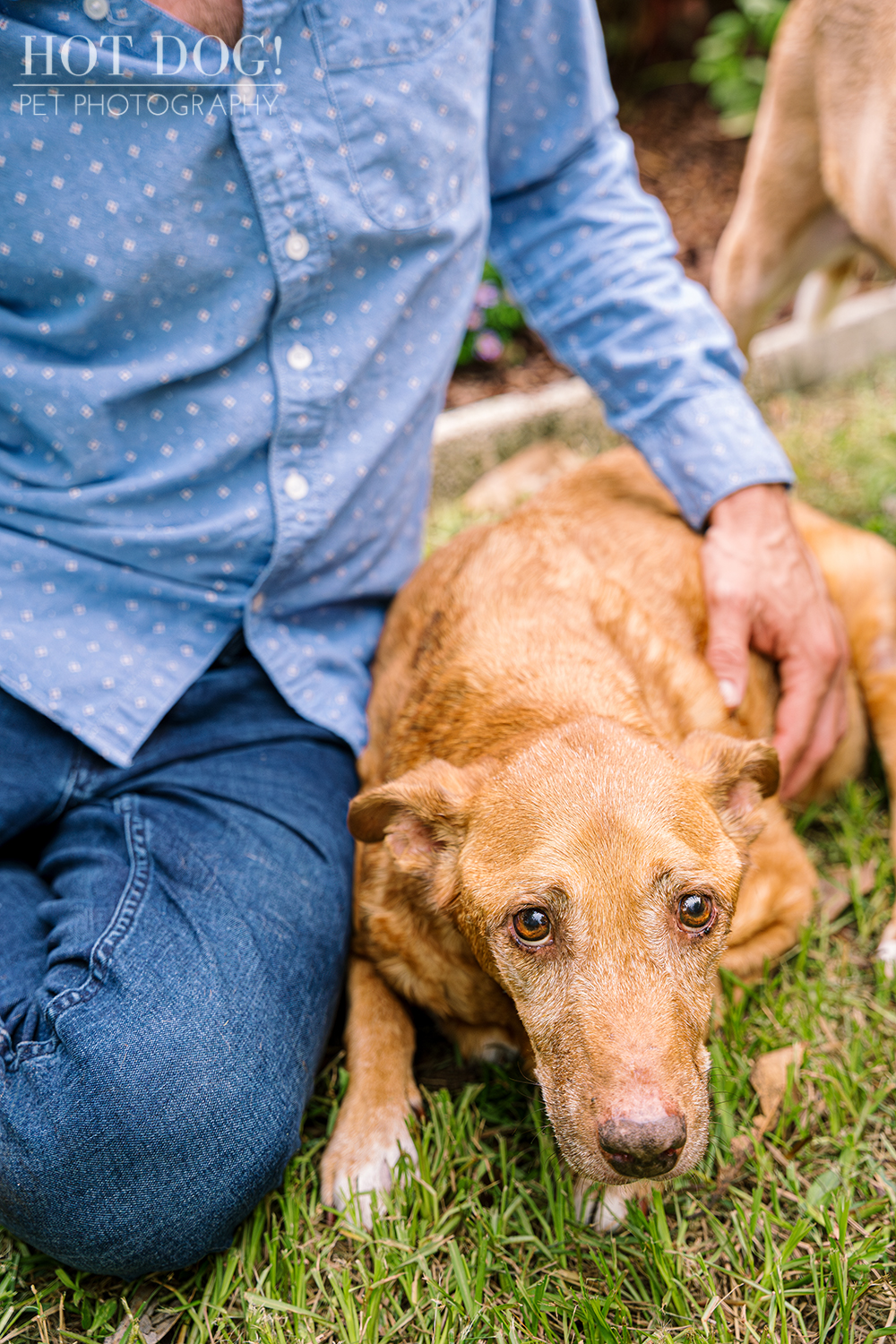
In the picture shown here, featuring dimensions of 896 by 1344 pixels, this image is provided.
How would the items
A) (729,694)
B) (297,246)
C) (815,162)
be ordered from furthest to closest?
(815,162)
(729,694)
(297,246)

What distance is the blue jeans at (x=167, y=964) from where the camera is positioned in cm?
207

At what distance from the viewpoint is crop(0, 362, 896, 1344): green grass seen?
6.69 ft

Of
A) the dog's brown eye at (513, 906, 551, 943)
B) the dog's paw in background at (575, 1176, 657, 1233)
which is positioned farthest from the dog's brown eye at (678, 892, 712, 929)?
the dog's paw in background at (575, 1176, 657, 1233)

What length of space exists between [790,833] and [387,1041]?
50.3 inches

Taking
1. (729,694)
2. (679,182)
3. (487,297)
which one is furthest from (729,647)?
(679,182)

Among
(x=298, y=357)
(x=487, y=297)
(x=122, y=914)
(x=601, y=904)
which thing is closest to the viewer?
(x=601, y=904)

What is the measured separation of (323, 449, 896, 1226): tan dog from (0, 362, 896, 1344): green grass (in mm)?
113

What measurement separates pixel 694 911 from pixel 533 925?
0.32m

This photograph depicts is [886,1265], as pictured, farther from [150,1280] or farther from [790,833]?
[150,1280]

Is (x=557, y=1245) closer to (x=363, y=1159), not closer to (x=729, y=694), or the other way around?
(x=363, y=1159)

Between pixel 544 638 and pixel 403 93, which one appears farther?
pixel 544 638

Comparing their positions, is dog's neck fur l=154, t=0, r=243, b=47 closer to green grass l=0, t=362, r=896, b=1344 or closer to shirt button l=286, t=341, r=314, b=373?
shirt button l=286, t=341, r=314, b=373

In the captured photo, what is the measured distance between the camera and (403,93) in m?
2.50

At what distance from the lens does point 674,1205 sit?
7.34ft
